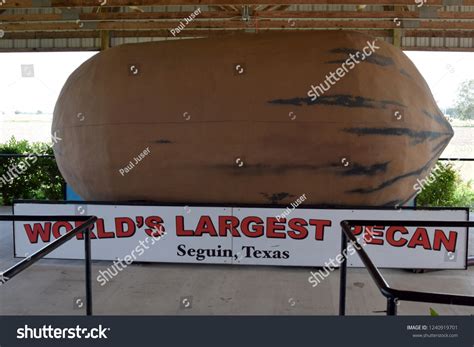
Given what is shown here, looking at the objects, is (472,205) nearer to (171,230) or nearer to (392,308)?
(171,230)

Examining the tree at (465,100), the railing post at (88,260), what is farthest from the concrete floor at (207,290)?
the tree at (465,100)

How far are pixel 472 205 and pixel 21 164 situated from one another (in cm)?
919

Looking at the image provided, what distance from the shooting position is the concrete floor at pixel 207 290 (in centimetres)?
339

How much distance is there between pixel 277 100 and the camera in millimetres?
3617

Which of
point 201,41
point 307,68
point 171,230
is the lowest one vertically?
point 171,230

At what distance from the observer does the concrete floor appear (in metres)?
3.39
